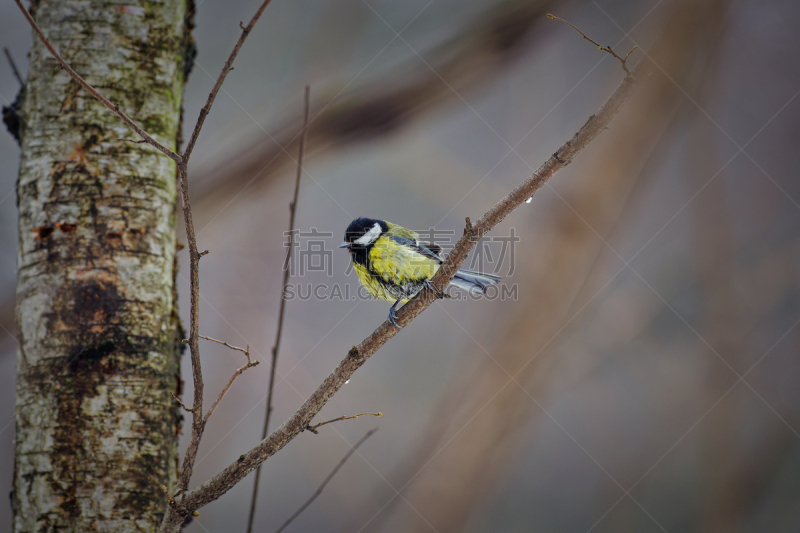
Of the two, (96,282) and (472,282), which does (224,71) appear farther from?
(472,282)

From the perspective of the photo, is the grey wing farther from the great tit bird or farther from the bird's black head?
the bird's black head

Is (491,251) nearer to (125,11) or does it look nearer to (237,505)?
(125,11)

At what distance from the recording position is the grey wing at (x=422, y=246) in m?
2.84

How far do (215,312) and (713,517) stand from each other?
10.5ft

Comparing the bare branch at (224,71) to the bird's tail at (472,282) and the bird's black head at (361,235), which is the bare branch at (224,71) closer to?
the bird's black head at (361,235)

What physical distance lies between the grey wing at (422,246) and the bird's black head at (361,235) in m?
0.12

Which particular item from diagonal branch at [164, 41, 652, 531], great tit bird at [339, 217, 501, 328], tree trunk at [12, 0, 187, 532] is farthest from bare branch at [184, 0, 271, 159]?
great tit bird at [339, 217, 501, 328]

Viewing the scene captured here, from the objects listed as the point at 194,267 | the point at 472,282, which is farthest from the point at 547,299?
the point at 194,267

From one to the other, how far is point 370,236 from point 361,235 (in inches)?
2.4

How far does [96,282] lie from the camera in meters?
1.80

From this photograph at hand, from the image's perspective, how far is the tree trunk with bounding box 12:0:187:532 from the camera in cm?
168

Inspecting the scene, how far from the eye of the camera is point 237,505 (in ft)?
14.4

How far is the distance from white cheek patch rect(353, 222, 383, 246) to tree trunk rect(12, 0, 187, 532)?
3.21 ft

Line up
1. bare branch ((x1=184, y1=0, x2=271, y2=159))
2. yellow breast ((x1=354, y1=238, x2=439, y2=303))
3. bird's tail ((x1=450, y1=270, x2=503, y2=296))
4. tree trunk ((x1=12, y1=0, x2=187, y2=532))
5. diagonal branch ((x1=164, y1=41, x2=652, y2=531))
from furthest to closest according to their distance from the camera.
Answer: bird's tail ((x1=450, y1=270, x2=503, y2=296))
yellow breast ((x1=354, y1=238, x2=439, y2=303))
tree trunk ((x1=12, y1=0, x2=187, y2=532))
diagonal branch ((x1=164, y1=41, x2=652, y2=531))
bare branch ((x1=184, y1=0, x2=271, y2=159))
